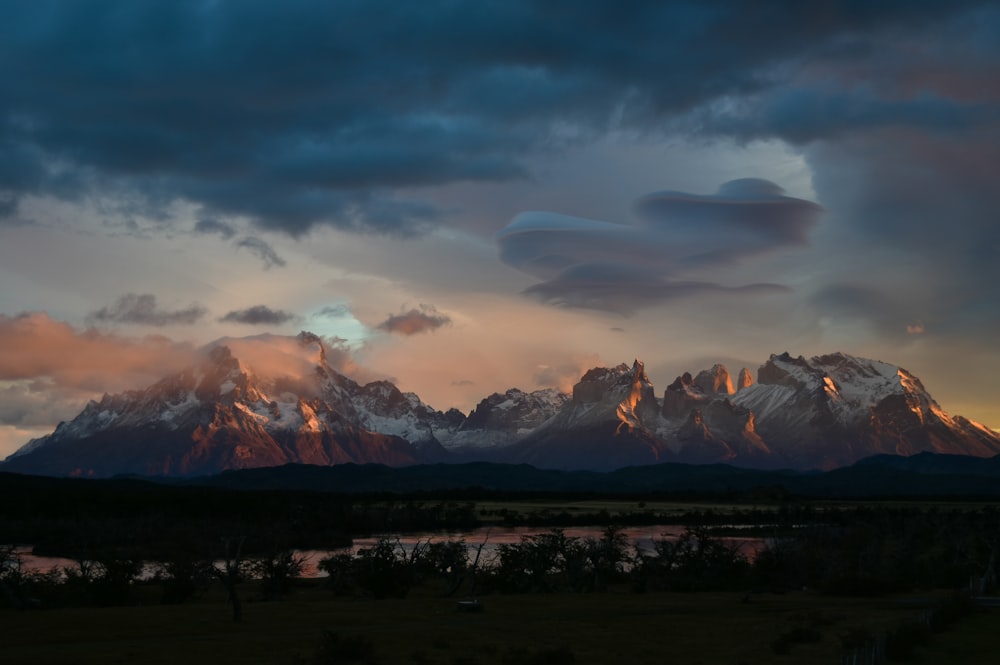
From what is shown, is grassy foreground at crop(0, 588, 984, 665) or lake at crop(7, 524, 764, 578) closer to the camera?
grassy foreground at crop(0, 588, 984, 665)

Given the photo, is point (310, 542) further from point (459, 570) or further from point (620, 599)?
point (620, 599)

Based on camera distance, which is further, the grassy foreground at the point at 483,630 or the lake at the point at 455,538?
the lake at the point at 455,538

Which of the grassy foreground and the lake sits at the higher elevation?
the grassy foreground

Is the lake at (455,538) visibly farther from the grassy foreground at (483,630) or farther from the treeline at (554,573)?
the grassy foreground at (483,630)

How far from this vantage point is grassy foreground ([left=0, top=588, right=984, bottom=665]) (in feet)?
190

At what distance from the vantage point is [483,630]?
6981 cm

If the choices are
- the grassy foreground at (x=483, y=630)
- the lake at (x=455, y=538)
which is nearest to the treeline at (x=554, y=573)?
the grassy foreground at (x=483, y=630)

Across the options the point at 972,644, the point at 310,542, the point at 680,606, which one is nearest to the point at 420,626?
the point at 680,606

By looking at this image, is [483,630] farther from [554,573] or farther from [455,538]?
[455,538]

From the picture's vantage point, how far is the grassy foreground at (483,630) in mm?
57812

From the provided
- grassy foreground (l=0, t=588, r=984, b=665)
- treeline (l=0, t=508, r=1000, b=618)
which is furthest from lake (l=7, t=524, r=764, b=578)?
grassy foreground (l=0, t=588, r=984, b=665)

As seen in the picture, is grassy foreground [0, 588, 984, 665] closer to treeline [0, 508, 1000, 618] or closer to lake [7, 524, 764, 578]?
treeline [0, 508, 1000, 618]

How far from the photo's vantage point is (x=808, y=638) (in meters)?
63.1

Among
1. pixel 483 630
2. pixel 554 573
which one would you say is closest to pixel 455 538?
pixel 554 573
